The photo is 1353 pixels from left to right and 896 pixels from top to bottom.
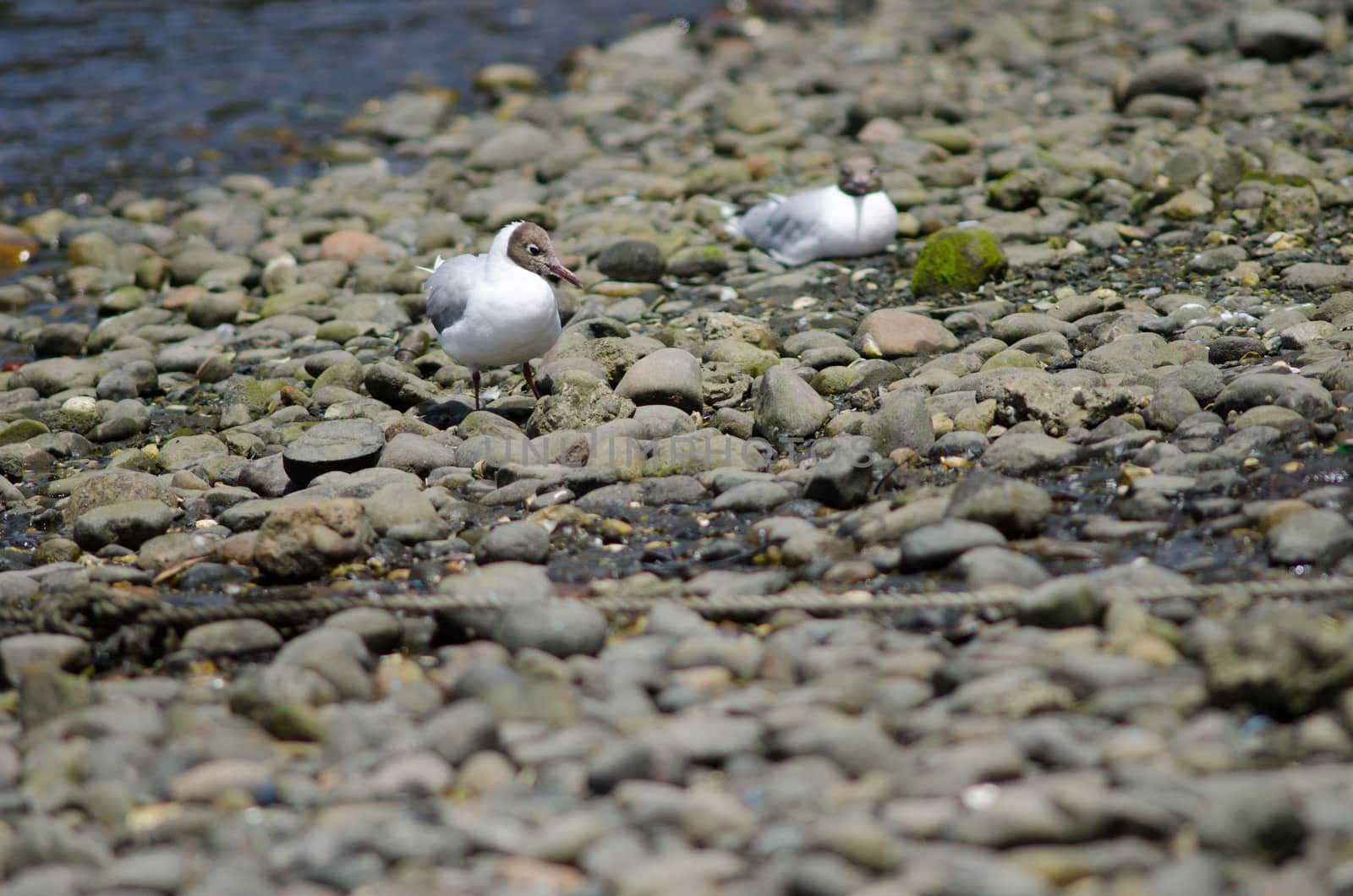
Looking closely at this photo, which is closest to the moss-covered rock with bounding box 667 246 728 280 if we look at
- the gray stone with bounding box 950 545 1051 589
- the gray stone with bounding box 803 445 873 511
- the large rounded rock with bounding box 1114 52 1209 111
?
the gray stone with bounding box 803 445 873 511

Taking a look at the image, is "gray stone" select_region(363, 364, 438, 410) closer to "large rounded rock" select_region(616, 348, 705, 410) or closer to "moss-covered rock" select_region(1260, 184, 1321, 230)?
"large rounded rock" select_region(616, 348, 705, 410)

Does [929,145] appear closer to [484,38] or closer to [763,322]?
[763,322]

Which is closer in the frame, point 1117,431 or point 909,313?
point 1117,431

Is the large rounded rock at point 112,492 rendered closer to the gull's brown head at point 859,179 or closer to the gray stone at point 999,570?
the gray stone at point 999,570

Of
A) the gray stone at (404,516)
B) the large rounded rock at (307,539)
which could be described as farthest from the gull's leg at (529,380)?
the large rounded rock at (307,539)

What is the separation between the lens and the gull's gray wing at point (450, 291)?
248 inches

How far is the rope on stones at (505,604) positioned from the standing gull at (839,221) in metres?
4.27

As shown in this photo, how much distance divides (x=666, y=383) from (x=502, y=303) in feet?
2.70

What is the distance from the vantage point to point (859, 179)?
8.05 meters

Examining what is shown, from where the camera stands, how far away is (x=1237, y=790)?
273 centimetres

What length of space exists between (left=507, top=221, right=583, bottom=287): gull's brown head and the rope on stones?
238 centimetres

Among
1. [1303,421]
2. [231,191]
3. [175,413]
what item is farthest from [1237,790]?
[231,191]

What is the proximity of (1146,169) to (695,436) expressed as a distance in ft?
15.7

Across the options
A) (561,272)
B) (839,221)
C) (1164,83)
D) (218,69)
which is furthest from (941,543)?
(218,69)
